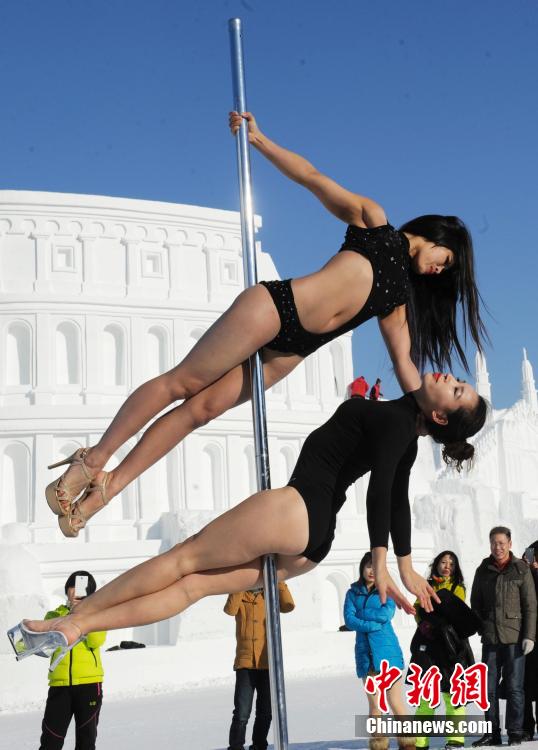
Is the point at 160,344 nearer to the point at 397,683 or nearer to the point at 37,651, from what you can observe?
the point at 397,683

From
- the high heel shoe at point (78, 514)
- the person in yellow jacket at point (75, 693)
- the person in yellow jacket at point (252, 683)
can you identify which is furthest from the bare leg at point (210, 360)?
the person in yellow jacket at point (252, 683)

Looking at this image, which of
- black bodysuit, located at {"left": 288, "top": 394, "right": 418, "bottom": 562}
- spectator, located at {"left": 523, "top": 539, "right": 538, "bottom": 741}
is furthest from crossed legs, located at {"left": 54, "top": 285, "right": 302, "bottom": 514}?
spectator, located at {"left": 523, "top": 539, "right": 538, "bottom": 741}

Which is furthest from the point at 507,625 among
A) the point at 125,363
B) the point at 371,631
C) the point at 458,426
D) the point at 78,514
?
the point at 125,363

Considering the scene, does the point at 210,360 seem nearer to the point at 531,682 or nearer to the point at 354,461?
the point at 354,461

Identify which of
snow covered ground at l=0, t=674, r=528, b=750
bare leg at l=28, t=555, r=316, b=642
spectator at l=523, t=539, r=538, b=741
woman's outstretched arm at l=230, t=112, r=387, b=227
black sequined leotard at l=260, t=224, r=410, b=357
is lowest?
snow covered ground at l=0, t=674, r=528, b=750

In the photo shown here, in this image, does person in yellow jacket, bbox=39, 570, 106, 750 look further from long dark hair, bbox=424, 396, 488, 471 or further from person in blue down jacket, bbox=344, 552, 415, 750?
long dark hair, bbox=424, 396, 488, 471

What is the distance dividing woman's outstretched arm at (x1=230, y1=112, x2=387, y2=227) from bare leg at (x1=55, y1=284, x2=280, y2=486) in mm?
623

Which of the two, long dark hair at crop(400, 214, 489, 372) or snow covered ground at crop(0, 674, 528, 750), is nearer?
long dark hair at crop(400, 214, 489, 372)

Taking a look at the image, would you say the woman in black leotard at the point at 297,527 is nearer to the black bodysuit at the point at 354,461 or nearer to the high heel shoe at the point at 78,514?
the black bodysuit at the point at 354,461

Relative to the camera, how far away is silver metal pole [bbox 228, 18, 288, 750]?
4.12m

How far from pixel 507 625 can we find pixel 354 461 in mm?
6242

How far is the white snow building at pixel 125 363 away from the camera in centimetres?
3381

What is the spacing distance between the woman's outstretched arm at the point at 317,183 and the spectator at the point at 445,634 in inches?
193

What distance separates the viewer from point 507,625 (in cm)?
969
